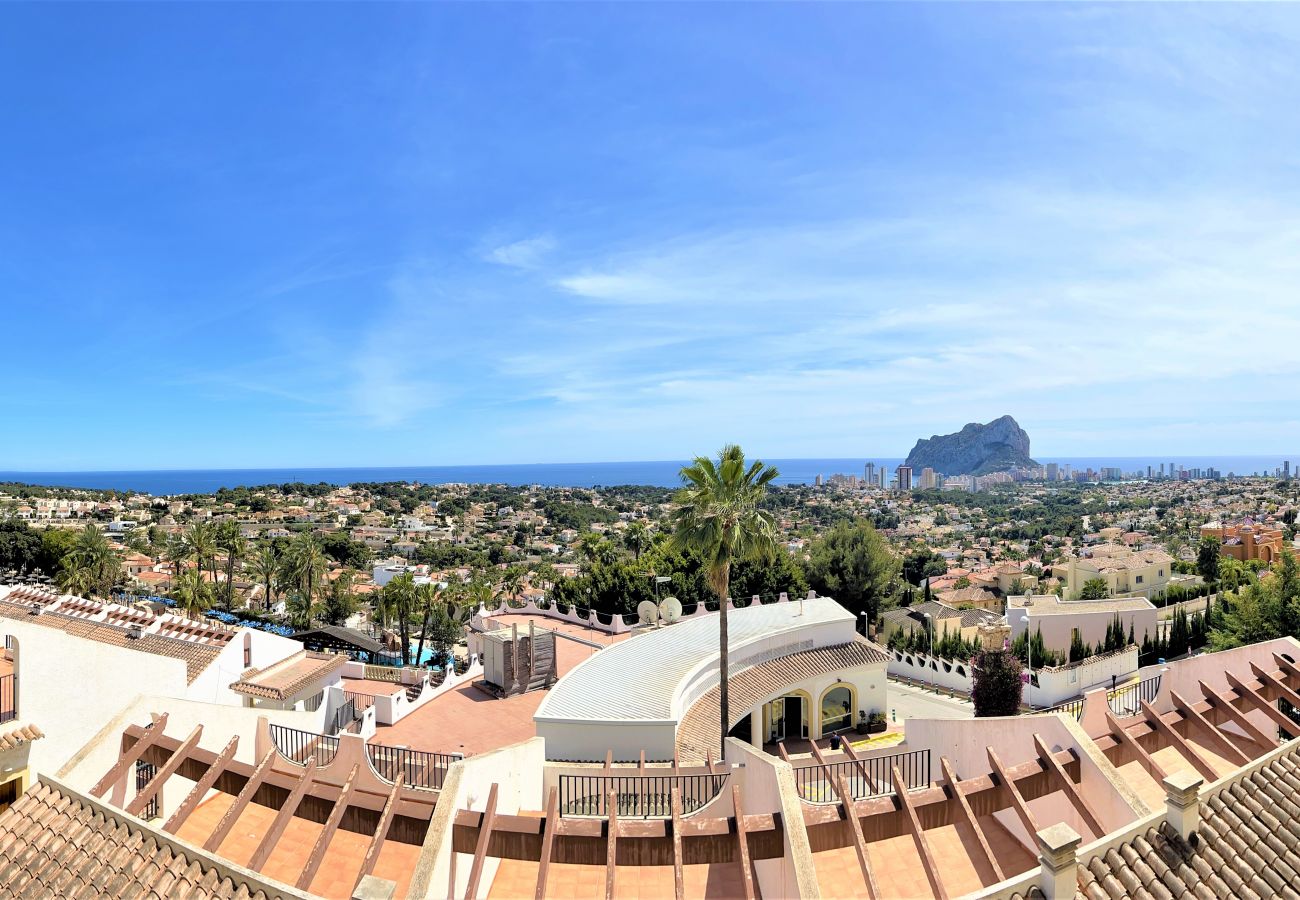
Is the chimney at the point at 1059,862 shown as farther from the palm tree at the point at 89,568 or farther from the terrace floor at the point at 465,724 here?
the palm tree at the point at 89,568

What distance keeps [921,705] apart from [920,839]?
71.0 feet

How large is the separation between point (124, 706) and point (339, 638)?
811 inches

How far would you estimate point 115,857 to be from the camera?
295 inches

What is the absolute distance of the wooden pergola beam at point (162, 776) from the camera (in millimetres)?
8047

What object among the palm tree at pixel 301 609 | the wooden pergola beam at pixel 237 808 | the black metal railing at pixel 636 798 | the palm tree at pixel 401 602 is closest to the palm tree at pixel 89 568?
the palm tree at pixel 301 609

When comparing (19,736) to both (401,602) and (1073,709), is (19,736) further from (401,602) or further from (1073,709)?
(401,602)

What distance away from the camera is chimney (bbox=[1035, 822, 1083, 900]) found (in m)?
6.02

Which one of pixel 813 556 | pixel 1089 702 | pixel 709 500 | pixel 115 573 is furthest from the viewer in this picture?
pixel 115 573

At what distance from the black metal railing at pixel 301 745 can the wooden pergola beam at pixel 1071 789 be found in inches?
399

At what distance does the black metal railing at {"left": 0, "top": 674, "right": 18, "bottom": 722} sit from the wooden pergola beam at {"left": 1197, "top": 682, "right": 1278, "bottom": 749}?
53.4 feet

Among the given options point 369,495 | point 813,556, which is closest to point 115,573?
point 813,556

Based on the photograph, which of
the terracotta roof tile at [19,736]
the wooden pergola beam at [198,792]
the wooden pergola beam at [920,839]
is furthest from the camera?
the terracotta roof tile at [19,736]

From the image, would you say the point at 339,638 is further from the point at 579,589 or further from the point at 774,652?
the point at 774,652

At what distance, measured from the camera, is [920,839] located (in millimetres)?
6988
